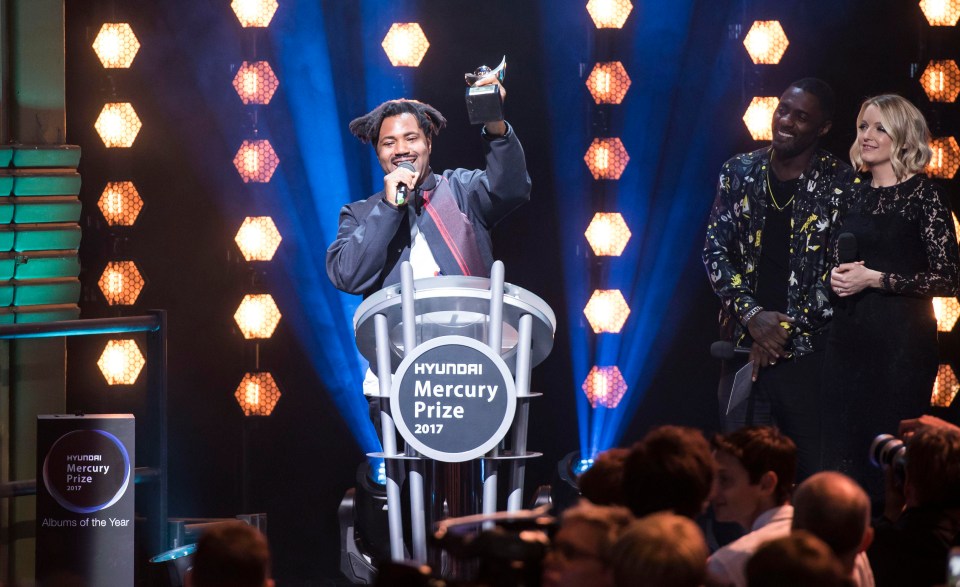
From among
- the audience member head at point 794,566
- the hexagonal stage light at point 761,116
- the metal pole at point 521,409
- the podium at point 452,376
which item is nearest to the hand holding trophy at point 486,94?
the podium at point 452,376

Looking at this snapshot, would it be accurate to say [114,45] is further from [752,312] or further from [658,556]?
[658,556]

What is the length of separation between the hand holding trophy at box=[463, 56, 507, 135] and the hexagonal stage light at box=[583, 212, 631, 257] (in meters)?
1.44

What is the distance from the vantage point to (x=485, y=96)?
12.2 ft

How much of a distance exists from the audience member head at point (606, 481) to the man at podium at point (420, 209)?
50.2 inches

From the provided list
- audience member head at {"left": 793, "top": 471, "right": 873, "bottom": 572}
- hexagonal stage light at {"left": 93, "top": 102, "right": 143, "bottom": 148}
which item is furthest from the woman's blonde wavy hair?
hexagonal stage light at {"left": 93, "top": 102, "right": 143, "bottom": 148}

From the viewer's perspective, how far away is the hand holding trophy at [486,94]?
3723 millimetres

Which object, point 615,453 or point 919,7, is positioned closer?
point 615,453

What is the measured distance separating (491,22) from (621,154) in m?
0.74

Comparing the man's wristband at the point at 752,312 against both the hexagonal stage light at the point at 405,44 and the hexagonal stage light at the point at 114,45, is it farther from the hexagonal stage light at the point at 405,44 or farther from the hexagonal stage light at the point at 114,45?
the hexagonal stage light at the point at 114,45

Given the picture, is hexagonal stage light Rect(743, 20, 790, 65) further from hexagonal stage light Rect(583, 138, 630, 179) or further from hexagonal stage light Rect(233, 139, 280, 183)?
hexagonal stage light Rect(233, 139, 280, 183)

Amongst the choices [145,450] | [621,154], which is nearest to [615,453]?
[621,154]

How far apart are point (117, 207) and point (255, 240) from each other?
1.87 ft

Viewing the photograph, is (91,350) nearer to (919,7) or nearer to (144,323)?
(144,323)

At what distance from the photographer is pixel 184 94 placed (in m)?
5.27
